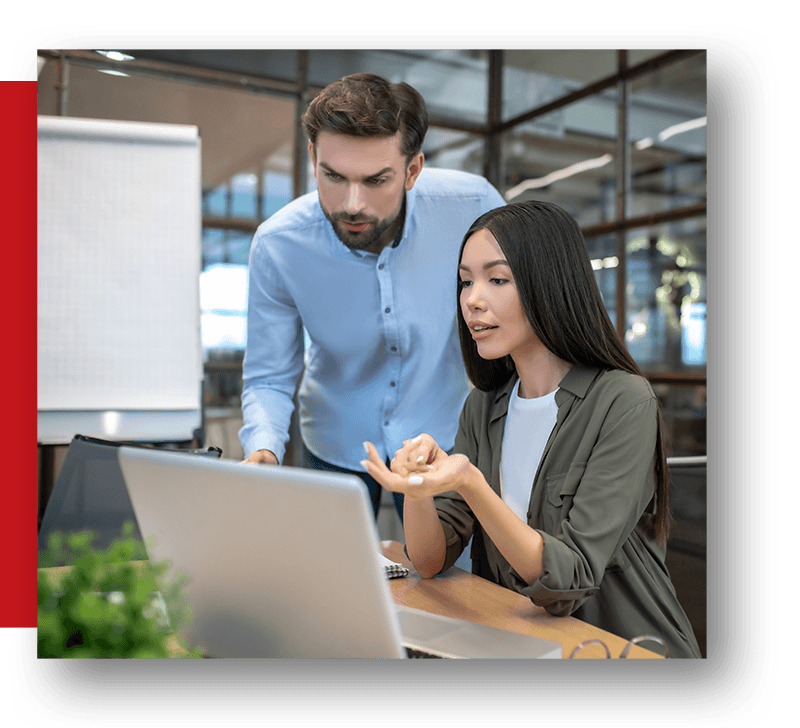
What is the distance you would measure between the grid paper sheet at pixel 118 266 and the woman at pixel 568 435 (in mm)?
1356

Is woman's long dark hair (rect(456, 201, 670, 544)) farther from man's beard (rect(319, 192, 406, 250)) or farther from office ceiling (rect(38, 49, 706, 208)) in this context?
office ceiling (rect(38, 49, 706, 208))

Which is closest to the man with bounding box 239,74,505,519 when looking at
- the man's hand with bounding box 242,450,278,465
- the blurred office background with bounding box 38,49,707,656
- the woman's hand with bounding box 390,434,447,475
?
the man's hand with bounding box 242,450,278,465

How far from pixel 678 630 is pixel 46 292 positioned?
1.92 metres

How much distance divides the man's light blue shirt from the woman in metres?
0.51

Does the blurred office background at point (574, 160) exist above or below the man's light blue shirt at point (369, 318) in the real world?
above

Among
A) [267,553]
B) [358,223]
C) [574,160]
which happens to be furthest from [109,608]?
[574,160]

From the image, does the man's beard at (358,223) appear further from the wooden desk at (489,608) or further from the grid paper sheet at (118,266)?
the grid paper sheet at (118,266)

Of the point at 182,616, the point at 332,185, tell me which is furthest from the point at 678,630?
the point at 332,185

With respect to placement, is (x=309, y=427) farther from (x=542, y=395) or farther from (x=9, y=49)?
(x=9, y=49)

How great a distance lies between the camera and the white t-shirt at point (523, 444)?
48.3 inches

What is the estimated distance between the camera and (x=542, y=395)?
126cm

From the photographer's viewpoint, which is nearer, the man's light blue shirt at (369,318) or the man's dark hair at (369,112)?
the man's dark hair at (369,112)

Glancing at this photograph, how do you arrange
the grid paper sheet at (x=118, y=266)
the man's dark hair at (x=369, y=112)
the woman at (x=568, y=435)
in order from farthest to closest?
the grid paper sheet at (x=118, y=266) → the man's dark hair at (x=369, y=112) → the woman at (x=568, y=435)

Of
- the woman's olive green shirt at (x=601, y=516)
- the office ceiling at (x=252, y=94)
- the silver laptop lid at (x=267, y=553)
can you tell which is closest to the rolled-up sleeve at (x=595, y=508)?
the woman's olive green shirt at (x=601, y=516)
